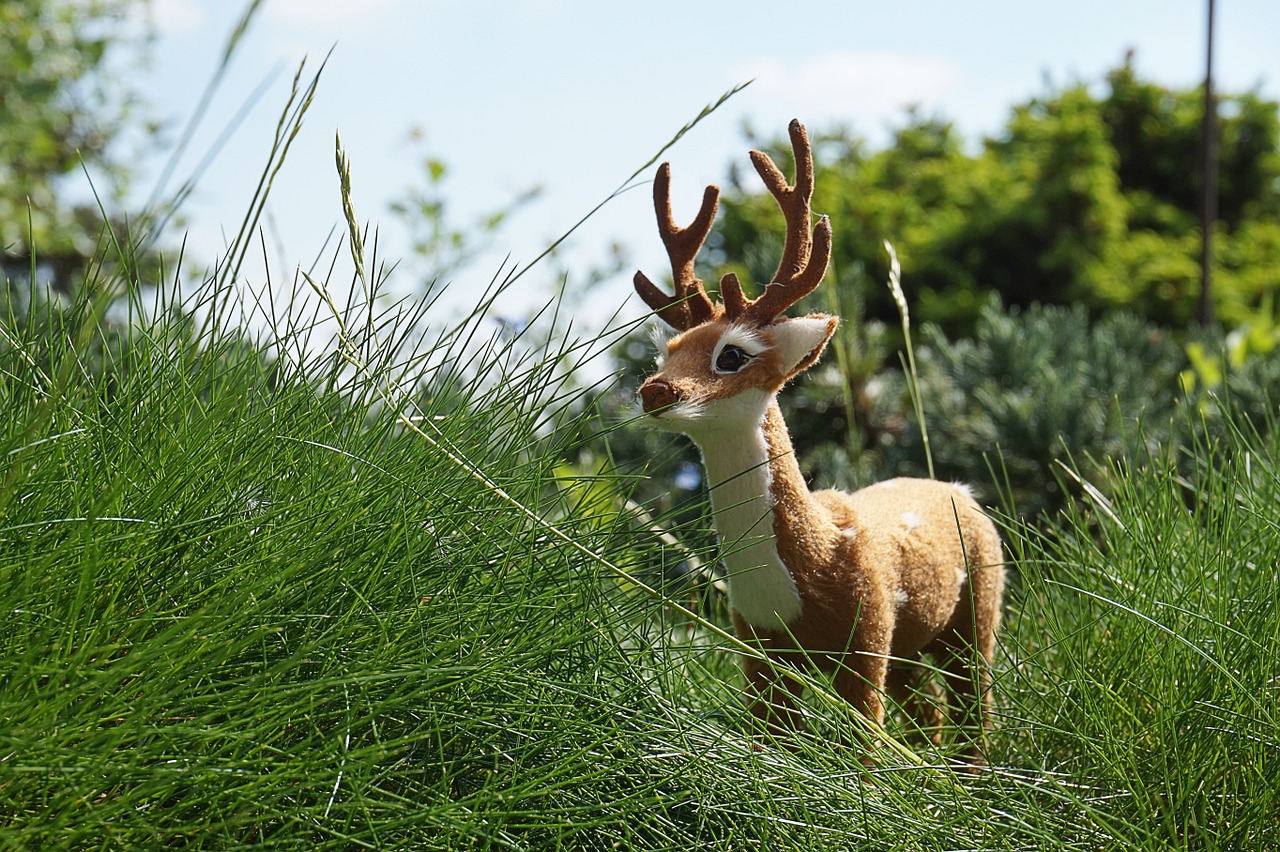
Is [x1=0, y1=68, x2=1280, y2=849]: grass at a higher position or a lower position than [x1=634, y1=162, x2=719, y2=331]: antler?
lower

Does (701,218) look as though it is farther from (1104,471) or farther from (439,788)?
(439,788)

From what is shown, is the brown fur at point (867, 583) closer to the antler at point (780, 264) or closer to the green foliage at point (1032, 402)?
the antler at point (780, 264)

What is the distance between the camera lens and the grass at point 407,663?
99 cm

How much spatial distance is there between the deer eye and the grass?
0.70ft

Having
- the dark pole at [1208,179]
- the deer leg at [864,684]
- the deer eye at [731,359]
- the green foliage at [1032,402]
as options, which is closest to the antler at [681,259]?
the deer eye at [731,359]

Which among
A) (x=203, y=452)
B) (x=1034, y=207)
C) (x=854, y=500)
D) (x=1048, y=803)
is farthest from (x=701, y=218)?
(x=1034, y=207)

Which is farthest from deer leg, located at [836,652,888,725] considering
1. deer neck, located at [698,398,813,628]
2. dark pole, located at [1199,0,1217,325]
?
dark pole, located at [1199,0,1217,325]

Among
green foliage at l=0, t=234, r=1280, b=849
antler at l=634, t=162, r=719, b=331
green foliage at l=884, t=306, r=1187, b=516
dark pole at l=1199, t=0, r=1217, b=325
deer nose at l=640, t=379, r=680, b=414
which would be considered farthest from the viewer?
dark pole at l=1199, t=0, r=1217, b=325

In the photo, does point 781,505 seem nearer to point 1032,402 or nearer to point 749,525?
point 749,525

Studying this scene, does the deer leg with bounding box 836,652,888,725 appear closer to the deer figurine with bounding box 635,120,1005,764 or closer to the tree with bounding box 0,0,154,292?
the deer figurine with bounding box 635,120,1005,764

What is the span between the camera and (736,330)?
159 cm

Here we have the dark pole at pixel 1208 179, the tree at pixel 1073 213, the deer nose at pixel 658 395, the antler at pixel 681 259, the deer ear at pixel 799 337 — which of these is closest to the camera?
the deer nose at pixel 658 395

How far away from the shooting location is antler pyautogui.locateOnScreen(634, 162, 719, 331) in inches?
67.7

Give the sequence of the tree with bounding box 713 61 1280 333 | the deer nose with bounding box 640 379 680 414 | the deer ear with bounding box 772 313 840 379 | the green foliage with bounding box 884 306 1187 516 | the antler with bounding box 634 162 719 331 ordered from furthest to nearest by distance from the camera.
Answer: the tree with bounding box 713 61 1280 333 → the green foliage with bounding box 884 306 1187 516 → the antler with bounding box 634 162 719 331 → the deer ear with bounding box 772 313 840 379 → the deer nose with bounding box 640 379 680 414
